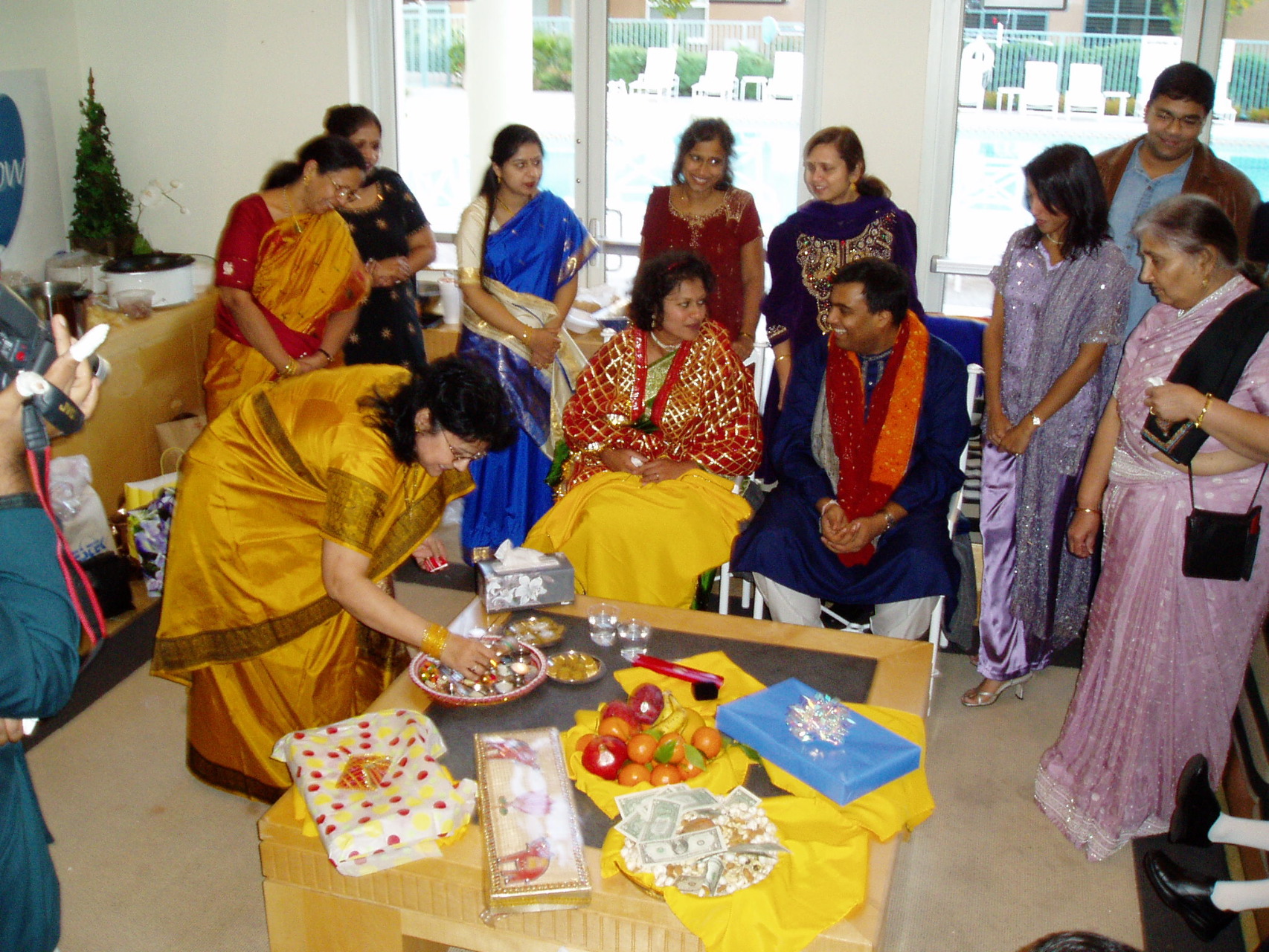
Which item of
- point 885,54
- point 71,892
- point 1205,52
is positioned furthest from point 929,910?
point 1205,52

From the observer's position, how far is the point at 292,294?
3467 millimetres

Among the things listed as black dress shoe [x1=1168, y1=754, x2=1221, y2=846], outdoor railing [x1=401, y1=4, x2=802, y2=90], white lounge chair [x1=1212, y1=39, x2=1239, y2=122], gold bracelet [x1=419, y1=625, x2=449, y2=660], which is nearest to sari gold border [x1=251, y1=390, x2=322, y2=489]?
gold bracelet [x1=419, y1=625, x2=449, y2=660]

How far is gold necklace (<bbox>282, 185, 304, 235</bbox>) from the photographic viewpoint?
3416 millimetres

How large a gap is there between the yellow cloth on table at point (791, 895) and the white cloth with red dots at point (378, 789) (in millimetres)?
275

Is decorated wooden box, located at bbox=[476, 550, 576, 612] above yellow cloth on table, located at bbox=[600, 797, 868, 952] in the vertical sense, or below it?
above

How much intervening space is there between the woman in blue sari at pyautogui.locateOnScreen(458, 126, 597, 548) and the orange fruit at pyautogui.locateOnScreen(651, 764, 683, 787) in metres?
1.93

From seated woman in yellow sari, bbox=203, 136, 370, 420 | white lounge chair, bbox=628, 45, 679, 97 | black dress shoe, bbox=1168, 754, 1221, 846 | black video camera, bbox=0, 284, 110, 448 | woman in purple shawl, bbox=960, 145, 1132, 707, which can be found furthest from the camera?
white lounge chair, bbox=628, 45, 679, 97

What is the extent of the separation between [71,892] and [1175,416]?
2.51 m

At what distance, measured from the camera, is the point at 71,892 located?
243 centimetres

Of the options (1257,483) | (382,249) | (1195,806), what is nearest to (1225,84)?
(1257,483)

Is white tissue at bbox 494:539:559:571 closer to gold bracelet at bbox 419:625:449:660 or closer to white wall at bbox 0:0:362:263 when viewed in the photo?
gold bracelet at bbox 419:625:449:660

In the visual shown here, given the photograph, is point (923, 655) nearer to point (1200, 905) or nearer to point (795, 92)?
point (1200, 905)

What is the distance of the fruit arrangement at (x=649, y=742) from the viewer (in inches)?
76.3

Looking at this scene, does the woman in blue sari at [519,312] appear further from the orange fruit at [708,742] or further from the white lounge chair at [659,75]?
the orange fruit at [708,742]
